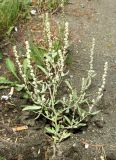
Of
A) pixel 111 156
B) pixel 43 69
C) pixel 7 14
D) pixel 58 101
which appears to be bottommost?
pixel 111 156

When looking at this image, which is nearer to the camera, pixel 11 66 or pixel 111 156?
pixel 111 156

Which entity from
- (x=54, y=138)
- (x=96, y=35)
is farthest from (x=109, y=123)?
(x=96, y=35)

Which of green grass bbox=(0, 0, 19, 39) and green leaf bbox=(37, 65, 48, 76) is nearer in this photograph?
green leaf bbox=(37, 65, 48, 76)

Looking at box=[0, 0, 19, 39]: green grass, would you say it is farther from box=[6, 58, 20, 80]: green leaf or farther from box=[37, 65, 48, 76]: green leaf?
box=[37, 65, 48, 76]: green leaf

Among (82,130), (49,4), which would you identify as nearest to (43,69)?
(82,130)

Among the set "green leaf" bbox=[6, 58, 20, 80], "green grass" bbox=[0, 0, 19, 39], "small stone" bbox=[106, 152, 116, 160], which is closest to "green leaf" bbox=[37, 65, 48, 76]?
"green leaf" bbox=[6, 58, 20, 80]

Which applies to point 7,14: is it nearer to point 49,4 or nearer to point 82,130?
point 49,4

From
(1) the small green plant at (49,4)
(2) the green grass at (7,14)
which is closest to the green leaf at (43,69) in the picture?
(2) the green grass at (7,14)

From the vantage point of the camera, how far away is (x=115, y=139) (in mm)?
3232

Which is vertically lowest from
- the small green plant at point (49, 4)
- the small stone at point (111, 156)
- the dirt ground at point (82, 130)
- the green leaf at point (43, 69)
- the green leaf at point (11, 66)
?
the small stone at point (111, 156)

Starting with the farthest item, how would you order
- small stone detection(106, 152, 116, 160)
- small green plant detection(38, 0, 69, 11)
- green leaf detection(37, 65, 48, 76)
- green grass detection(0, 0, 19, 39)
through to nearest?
1. small green plant detection(38, 0, 69, 11)
2. green grass detection(0, 0, 19, 39)
3. green leaf detection(37, 65, 48, 76)
4. small stone detection(106, 152, 116, 160)

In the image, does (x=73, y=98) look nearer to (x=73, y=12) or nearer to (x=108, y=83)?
(x=108, y=83)

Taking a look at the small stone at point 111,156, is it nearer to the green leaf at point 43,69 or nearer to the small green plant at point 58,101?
the small green plant at point 58,101

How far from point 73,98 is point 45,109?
21 centimetres
